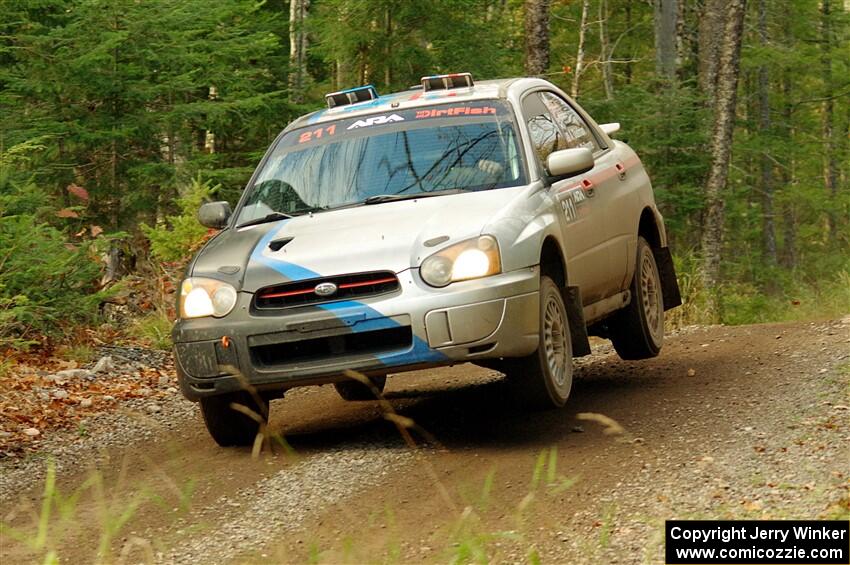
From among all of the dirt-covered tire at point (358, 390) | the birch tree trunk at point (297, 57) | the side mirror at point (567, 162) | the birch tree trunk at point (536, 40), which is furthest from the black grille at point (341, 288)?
the birch tree trunk at point (297, 57)

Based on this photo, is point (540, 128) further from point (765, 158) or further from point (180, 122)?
point (765, 158)

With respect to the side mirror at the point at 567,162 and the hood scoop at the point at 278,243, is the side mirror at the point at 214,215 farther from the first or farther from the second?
the side mirror at the point at 567,162

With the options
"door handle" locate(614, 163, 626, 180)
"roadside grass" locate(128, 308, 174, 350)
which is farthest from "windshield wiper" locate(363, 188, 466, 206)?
"roadside grass" locate(128, 308, 174, 350)

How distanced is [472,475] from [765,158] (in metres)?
30.3

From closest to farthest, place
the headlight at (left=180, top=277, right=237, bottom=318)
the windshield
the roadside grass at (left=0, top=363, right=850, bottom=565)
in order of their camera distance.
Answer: the roadside grass at (left=0, top=363, right=850, bottom=565) < the headlight at (left=180, top=277, right=237, bottom=318) < the windshield

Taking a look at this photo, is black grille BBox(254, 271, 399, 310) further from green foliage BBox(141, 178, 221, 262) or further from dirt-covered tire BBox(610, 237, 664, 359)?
green foliage BBox(141, 178, 221, 262)

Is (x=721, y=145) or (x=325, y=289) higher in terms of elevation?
(x=325, y=289)

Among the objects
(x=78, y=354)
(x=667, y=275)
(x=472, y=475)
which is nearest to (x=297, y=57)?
(x=78, y=354)

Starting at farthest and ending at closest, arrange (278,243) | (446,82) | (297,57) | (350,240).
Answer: (297,57) < (446,82) < (278,243) < (350,240)

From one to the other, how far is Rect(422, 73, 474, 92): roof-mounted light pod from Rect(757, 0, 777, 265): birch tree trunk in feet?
81.0

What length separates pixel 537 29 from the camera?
54.0 feet

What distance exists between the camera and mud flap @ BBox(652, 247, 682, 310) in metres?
9.88

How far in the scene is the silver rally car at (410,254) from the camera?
21.6ft

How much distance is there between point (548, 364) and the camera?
7023 millimetres
